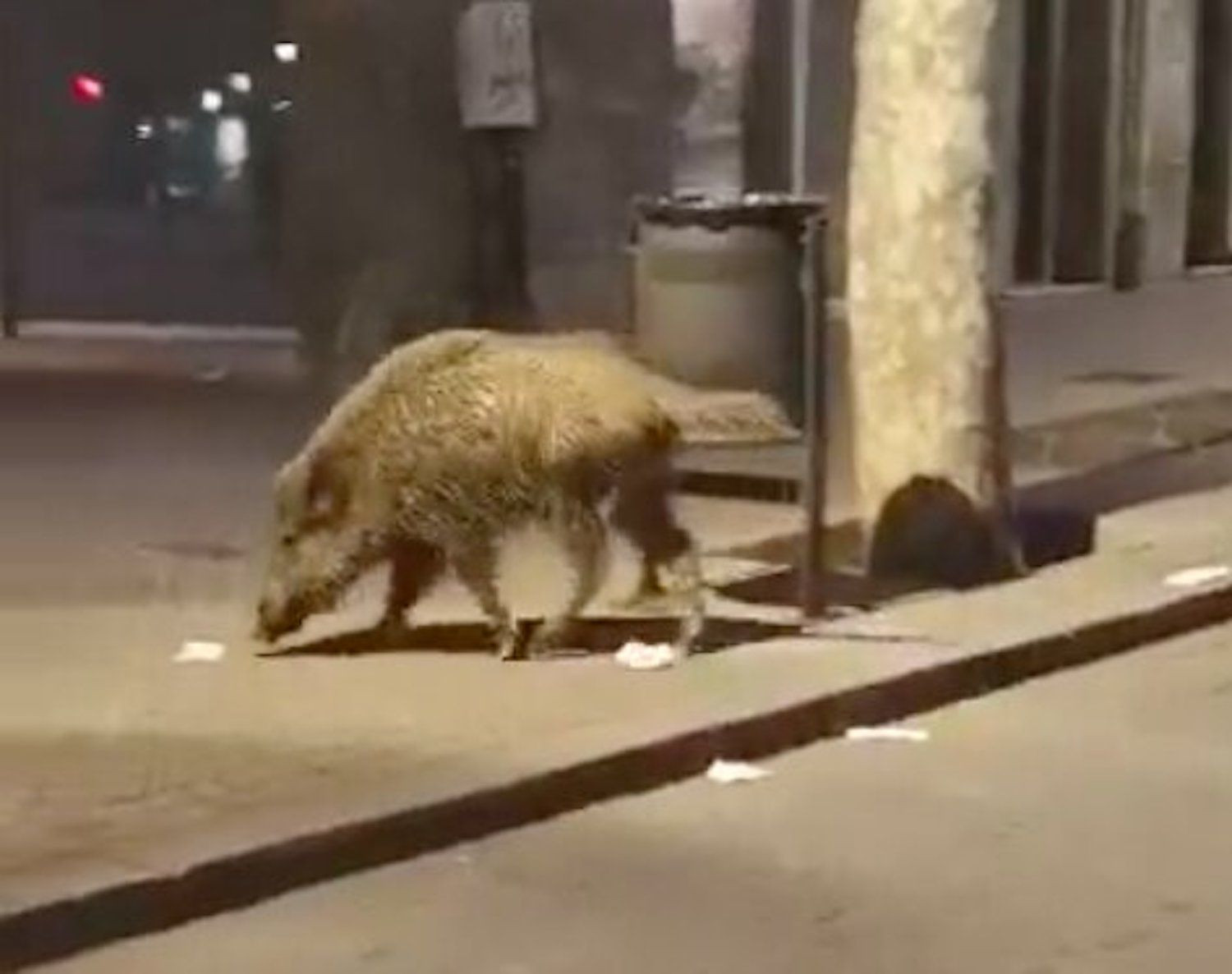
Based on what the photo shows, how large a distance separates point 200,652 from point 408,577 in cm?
66

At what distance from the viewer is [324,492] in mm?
9664

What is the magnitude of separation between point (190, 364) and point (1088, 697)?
27.9ft

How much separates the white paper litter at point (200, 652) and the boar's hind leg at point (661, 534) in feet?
4.05

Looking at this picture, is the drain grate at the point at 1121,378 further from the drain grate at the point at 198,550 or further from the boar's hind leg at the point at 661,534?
the boar's hind leg at the point at 661,534

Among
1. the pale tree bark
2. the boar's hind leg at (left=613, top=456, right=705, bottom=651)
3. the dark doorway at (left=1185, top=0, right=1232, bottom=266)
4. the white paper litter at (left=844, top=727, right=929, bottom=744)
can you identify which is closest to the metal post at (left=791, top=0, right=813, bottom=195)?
the dark doorway at (left=1185, top=0, right=1232, bottom=266)

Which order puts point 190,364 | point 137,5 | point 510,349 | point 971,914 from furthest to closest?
1. point 137,5
2. point 190,364
3. point 510,349
4. point 971,914

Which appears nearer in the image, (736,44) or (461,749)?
(461,749)

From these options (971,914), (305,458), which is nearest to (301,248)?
(305,458)

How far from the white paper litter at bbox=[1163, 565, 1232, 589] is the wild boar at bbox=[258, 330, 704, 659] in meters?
2.52

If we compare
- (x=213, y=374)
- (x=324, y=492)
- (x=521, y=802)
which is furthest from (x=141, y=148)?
(x=521, y=802)

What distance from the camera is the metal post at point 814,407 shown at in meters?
10.2

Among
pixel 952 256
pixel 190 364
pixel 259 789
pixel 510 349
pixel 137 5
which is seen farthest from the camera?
pixel 137 5

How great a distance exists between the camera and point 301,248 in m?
15.0

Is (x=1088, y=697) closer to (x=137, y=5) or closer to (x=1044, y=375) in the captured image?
(x=1044, y=375)
